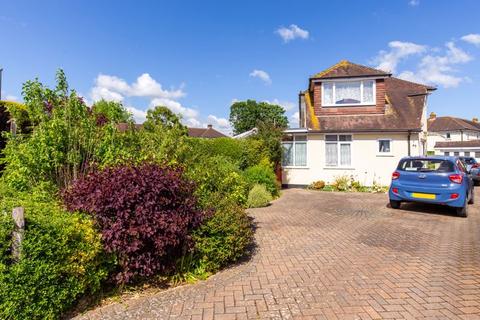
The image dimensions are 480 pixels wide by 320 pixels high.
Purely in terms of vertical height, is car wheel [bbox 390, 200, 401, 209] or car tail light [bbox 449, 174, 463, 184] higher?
car tail light [bbox 449, 174, 463, 184]

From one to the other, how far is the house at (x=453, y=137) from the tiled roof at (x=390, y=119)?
1198 inches

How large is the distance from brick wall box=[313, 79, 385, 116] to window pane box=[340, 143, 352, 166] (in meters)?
1.94

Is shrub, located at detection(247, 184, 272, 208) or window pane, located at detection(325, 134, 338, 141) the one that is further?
window pane, located at detection(325, 134, 338, 141)

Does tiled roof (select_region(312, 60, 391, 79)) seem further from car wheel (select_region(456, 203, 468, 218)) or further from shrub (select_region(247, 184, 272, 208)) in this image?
car wheel (select_region(456, 203, 468, 218))

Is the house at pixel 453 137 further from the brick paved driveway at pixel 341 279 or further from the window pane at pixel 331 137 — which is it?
the brick paved driveway at pixel 341 279

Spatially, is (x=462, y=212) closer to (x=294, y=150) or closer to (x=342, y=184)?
(x=342, y=184)

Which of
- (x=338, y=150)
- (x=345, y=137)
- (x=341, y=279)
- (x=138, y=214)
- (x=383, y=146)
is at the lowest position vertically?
(x=341, y=279)

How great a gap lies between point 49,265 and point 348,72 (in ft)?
52.1

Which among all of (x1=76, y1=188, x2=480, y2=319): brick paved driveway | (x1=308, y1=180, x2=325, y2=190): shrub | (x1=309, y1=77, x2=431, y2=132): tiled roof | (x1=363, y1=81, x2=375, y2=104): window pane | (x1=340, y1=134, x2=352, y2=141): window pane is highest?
(x1=363, y1=81, x2=375, y2=104): window pane

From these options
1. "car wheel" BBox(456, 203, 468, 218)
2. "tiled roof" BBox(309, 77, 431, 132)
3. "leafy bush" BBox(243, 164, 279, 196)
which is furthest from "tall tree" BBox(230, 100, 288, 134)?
"car wheel" BBox(456, 203, 468, 218)

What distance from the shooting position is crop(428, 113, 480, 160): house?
1633 inches

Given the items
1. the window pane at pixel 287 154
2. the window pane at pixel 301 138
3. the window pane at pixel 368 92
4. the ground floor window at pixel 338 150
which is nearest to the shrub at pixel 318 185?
the ground floor window at pixel 338 150

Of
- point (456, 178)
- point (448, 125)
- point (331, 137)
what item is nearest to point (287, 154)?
point (331, 137)

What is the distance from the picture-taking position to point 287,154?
15570 millimetres
